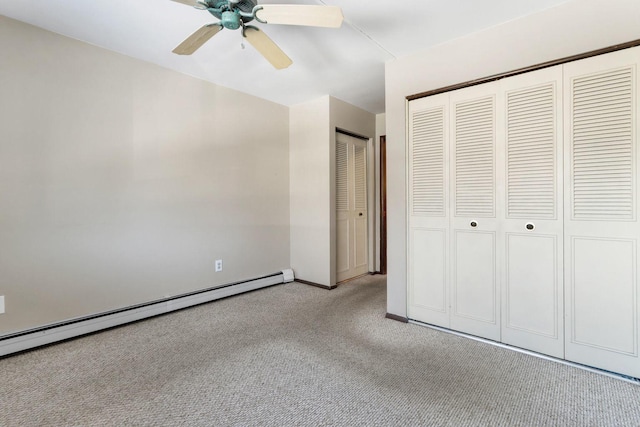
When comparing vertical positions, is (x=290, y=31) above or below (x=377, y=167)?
above

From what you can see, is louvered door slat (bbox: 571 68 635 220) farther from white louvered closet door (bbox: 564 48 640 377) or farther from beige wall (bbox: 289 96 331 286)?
beige wall (bbox: 289 96 331 286)

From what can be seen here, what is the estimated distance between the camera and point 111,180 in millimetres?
2488

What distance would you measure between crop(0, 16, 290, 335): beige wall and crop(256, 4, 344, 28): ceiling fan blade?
1717 millimetres

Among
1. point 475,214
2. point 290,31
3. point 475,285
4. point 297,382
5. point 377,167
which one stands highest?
point 290,31

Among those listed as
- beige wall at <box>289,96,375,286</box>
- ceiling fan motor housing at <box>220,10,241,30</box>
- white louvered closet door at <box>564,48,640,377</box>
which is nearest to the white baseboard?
white louvered closet door at <box>564,48,640,377</box>

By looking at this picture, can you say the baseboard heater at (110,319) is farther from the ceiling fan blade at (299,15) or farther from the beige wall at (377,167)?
the ceiling fan blade at (299,15)

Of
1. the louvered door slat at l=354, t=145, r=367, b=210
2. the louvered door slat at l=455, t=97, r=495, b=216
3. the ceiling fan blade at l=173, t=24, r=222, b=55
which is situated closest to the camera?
the ceiling fan blade at l=173, t=24, r=222, b=55

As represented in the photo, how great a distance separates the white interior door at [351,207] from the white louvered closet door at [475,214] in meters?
1.73

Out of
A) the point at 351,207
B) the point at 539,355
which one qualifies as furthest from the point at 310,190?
the point at 539,355

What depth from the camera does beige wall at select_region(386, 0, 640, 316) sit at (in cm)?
177

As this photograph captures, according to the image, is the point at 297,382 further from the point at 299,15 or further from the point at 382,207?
the point at 382,207

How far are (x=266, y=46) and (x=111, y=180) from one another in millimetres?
1713

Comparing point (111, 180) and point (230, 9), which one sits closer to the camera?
point (230, 9)

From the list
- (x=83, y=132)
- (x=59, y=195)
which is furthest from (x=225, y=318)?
(x=83, y=132)
